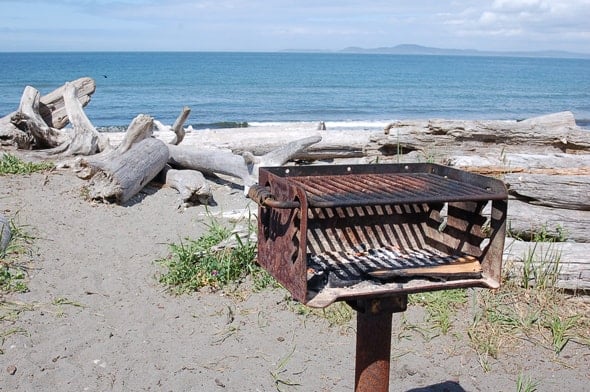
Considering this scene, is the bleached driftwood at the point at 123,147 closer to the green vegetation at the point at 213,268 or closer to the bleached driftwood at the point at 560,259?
the green vegetation at the point at 213,268

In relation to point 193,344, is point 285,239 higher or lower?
higher

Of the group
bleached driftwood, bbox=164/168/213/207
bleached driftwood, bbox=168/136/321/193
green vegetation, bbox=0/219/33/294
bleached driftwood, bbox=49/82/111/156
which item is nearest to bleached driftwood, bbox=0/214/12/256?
green vegetation, bbox=0/219/33/294

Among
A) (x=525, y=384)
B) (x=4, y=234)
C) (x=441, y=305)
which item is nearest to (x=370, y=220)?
(x=525, y=384)

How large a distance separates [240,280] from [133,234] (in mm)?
1793

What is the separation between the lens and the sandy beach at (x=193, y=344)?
4086 millimetres

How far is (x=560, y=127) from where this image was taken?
8.30 metres

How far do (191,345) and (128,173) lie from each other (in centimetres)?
367

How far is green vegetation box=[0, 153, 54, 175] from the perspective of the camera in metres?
8.26

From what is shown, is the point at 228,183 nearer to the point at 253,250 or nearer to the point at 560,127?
the point at 253,250

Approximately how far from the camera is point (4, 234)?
231 inches

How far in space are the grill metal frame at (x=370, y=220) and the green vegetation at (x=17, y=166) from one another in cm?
636

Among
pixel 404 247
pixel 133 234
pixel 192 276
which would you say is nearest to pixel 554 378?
pixel 404 247

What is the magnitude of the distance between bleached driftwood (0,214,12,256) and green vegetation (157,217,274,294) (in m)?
1.38

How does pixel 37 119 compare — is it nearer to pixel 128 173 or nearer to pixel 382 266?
pixel 128 173
